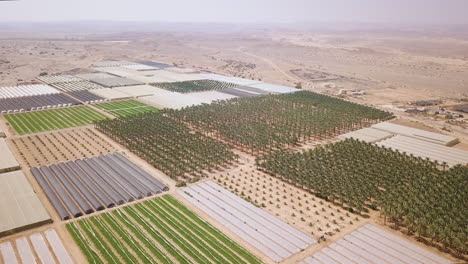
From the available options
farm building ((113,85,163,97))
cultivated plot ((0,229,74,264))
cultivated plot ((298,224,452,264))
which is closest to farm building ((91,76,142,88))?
farm building ((113,85,163,97))

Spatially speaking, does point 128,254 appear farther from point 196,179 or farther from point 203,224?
point 196,179

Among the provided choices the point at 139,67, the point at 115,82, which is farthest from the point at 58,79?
the point at 139,67

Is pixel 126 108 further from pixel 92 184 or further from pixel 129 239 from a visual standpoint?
pixel 129 239

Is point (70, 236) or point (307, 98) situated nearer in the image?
point (70, 236)

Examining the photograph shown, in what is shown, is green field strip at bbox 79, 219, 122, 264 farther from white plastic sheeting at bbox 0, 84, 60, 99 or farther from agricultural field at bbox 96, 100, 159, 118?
white plastic sheeting at bbox 0, 84, 60, 99

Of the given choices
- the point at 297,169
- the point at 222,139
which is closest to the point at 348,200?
the point at 297,169

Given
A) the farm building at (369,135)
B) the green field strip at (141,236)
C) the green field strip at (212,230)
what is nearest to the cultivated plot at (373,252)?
the green field strip at (212,230)
